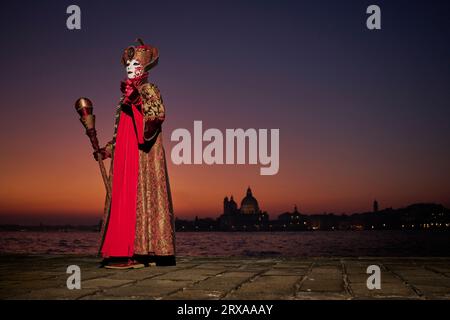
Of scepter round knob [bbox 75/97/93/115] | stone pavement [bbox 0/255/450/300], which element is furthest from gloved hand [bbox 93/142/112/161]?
stone pavement [bbox 0/255/450/300]

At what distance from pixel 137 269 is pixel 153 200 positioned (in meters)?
0.95

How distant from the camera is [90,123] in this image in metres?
6.68

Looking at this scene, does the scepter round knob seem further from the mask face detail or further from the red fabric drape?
the mask face detail

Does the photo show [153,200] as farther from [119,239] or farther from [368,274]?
[368,274]

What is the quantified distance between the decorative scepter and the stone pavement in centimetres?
119

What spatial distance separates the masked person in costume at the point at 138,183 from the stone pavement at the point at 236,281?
1.16 ft

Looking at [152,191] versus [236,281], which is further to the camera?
[152,191]

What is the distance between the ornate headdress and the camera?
661 cm

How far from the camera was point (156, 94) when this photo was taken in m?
6.26

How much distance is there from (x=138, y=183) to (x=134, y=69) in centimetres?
149

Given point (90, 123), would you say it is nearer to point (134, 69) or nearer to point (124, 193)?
point (134, 69)

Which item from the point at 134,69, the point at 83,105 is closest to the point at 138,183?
the point at 83,105

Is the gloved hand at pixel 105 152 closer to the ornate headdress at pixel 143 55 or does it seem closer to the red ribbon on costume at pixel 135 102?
the red ribbon on costume at pixel 135 102
